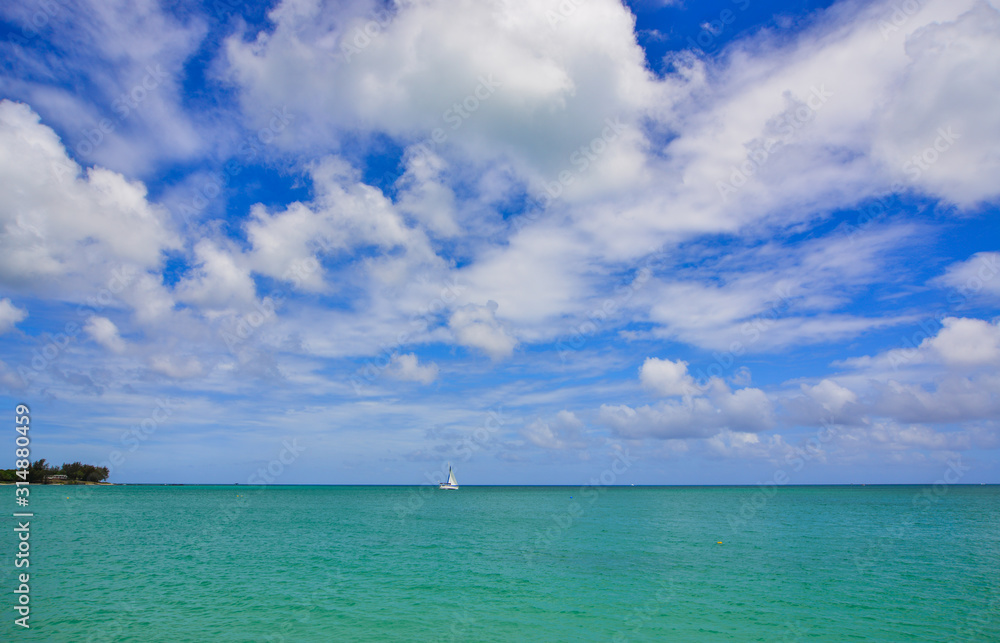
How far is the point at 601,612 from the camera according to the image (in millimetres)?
27953

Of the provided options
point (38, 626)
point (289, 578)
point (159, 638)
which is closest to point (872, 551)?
point (289, 578)

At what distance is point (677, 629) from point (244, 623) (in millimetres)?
20851

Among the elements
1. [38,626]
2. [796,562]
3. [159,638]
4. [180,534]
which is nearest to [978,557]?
[796,562]

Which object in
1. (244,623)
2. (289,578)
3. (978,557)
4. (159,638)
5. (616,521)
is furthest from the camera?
(616,521)

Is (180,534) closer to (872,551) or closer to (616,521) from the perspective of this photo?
(616,521)

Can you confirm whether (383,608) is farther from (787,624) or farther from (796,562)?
(796,562)

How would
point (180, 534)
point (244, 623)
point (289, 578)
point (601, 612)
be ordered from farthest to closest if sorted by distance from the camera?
point (180, 534) → point (289, 578) → point (601, 612) → point (244, 623)

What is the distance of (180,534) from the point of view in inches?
2384

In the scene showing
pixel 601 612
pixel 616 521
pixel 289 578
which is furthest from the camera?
pixel 616 521

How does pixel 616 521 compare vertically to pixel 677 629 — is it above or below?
below

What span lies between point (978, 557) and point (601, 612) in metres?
40.3

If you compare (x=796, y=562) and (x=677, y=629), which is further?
(x=796, y=562)

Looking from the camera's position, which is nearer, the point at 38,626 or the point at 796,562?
the point at 38,626

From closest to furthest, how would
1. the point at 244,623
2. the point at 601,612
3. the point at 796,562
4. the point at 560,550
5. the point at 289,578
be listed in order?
the point at 244,623 < the point at 601,612 < the point at 289,578 < the point at 796,562 < the point at 560,550
